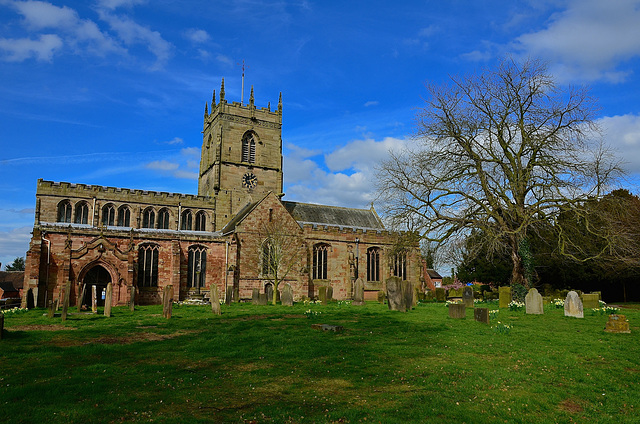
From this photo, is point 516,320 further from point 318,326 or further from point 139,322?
point 139,322

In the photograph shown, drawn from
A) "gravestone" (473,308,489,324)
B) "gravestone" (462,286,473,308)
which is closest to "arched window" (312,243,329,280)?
"gravestone" (462,286,473,308)

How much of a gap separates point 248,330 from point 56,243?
754 inches

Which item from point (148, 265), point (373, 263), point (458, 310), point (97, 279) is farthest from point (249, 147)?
point (458, 310)

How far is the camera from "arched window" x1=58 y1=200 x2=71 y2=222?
119ft

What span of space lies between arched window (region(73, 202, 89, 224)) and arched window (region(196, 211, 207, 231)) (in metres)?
8.68

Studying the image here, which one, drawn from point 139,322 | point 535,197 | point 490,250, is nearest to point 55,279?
point 139,322

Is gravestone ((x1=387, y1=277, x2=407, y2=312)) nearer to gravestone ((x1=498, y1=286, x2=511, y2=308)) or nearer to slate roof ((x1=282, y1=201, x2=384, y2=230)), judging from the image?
gravestone ((x1=498, y1=286, x2=511, y2=308))

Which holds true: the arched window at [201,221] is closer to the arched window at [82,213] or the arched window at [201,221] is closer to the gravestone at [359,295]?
the arched window at [82,213]

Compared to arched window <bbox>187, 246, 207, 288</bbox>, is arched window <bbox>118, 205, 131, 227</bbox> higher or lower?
higher

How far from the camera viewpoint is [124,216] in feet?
126

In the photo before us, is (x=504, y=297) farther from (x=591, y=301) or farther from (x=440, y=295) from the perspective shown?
(x=440, y=295)

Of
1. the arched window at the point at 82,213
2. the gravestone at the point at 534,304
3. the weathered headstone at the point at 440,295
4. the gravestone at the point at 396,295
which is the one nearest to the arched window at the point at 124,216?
the arched window at the point at 82,213

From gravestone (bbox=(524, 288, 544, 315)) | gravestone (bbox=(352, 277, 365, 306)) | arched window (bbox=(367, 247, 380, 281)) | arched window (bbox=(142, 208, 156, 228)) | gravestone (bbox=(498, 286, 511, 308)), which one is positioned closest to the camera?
gravestone (bbox=(524, 288, 544, 315))

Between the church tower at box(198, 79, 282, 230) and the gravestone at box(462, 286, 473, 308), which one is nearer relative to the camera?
the gravestone at box(462, 286, 473, 308)
